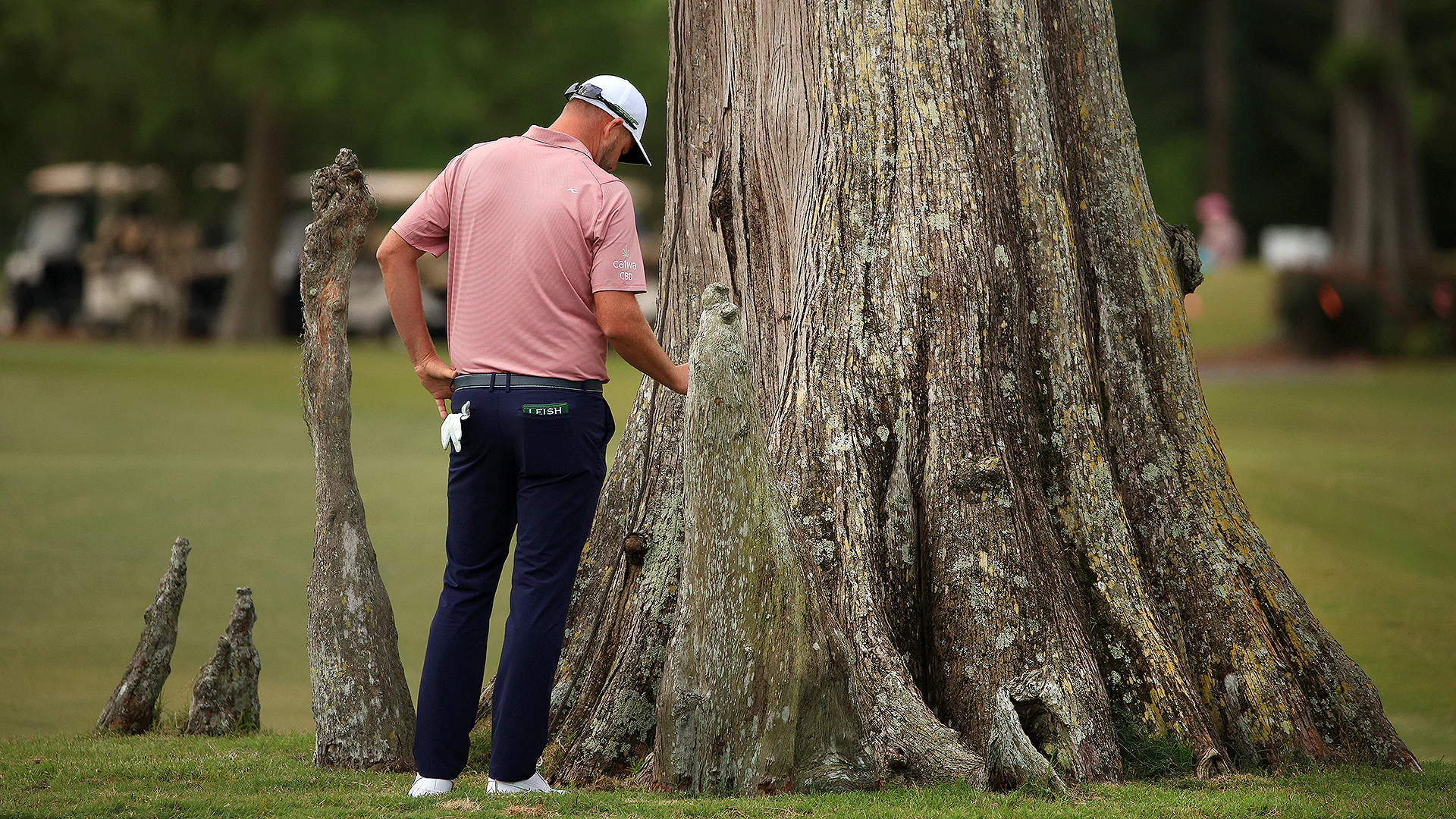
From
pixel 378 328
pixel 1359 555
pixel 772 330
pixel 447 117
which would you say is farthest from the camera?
pixel 378 328

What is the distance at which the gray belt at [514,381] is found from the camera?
451 centimetres

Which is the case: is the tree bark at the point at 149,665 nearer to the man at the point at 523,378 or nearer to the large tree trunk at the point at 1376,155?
the man at the point at 523,378

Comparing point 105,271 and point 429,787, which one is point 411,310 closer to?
point 429,787

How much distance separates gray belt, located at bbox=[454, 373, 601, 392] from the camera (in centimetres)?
451

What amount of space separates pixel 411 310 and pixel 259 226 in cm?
2441

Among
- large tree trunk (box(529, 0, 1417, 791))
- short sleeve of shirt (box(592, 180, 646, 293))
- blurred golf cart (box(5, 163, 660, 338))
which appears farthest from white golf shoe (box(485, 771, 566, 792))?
blurred golf cart (box(5, 163, 660, 338))

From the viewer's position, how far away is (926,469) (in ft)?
16.6

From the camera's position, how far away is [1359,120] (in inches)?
1048

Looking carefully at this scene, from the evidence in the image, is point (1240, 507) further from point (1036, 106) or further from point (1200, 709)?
point (1036, 106)

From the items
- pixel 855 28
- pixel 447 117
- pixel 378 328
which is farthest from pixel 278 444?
pixel 378 328

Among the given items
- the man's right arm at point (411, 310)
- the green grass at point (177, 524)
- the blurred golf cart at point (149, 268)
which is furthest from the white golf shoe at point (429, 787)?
the blurred golf cart at point (149, 268)

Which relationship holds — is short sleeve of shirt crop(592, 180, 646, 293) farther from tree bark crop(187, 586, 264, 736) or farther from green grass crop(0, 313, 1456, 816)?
tree bark crop(187, 586, 264, 736)

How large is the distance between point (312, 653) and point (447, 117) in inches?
844

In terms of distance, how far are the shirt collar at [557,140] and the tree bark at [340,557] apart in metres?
0.82
